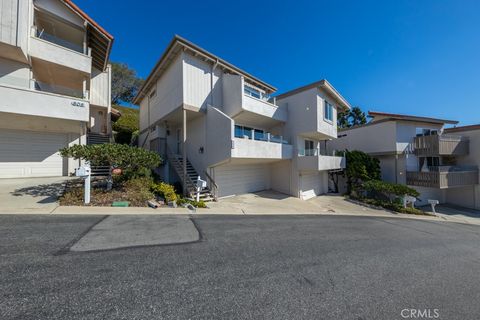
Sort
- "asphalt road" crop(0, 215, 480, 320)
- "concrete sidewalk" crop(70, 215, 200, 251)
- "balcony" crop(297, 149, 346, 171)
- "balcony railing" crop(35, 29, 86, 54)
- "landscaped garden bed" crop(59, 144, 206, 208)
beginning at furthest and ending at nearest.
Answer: "balcony" crop(297, 149, 346, 171), "balcony railing" crop(35, 29, 86, 54), "landscaped garden bed" crop(59, 144, 206, 208), "concrete sidewalk" crop(70, 215, 200, 251), "asphalt road" crop(0, 215, 480, 320)

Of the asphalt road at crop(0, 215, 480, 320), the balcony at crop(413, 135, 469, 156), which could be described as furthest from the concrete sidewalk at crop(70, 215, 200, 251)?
the balcony at crop(413, 135, 469, 156)

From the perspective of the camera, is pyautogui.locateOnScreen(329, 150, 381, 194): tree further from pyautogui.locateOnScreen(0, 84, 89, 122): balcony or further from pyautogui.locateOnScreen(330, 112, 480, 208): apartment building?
pyautogui.locateOnScreen(0, 84, 89, 122): balcony

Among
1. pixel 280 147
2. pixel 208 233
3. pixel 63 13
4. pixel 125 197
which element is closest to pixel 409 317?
pixel 208 233

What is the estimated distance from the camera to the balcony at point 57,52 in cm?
966

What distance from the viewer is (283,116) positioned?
13750 mm

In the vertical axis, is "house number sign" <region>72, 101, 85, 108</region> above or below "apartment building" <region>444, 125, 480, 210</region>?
above

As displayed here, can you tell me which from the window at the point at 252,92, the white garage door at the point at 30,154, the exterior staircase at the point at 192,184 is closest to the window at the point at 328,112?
the window at the point at 252,92

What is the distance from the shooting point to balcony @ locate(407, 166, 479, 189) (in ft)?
46.2

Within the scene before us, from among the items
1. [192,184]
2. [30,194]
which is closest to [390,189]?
[192,184]

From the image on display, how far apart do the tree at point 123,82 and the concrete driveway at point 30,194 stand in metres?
26.7

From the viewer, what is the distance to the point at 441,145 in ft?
47.7

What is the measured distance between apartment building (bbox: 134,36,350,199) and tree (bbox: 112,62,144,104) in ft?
66.3

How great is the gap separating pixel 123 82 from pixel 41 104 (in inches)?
1070

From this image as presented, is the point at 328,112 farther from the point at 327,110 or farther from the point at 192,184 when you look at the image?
the point at 192,184
